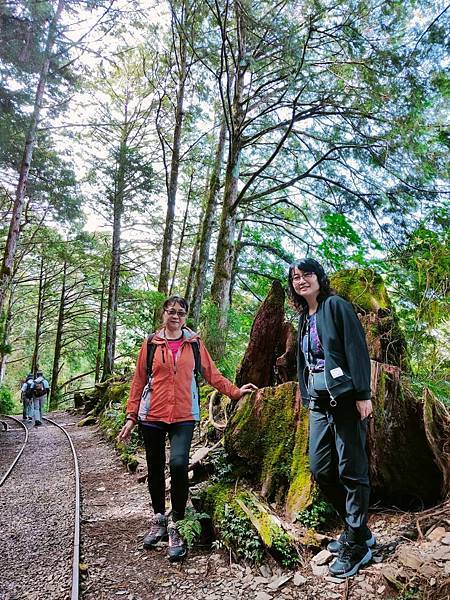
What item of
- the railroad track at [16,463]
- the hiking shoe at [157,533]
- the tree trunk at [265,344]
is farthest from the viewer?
the tree trunk at [265,344]

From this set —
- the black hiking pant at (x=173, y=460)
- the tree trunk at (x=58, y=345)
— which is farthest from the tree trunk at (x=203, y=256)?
the tree trunk at (x=58, y=345)

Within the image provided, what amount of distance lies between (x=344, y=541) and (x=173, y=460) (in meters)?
1.46

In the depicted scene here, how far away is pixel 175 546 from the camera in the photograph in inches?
132

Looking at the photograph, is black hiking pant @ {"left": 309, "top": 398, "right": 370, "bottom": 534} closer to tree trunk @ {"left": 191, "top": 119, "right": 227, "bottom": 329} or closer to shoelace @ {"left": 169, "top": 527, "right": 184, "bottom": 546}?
shoelace @ {"left": 169, "top": 527, "right": 184, "bottom": 546}

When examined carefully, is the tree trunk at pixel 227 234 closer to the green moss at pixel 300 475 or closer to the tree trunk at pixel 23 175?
the green moss at pixel 300 475

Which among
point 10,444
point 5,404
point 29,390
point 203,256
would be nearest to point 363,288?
point 203,256

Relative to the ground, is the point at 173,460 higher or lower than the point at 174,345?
lower

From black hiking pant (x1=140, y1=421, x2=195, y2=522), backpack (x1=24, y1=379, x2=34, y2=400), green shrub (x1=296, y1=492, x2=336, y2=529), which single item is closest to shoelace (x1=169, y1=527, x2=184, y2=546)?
black hiking pant (x1=140, y1=421, x2=195, y2=522)

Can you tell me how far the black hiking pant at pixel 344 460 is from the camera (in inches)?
104

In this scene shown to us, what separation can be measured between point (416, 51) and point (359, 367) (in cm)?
565

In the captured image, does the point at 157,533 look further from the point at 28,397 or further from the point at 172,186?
the point at 28,397

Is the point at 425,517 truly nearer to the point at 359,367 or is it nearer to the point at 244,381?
the point at 359,367

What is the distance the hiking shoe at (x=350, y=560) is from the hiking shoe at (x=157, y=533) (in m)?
Result: 1.63

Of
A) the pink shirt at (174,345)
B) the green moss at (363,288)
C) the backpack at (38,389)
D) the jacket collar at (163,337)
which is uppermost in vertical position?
the green moss at (363,288)
